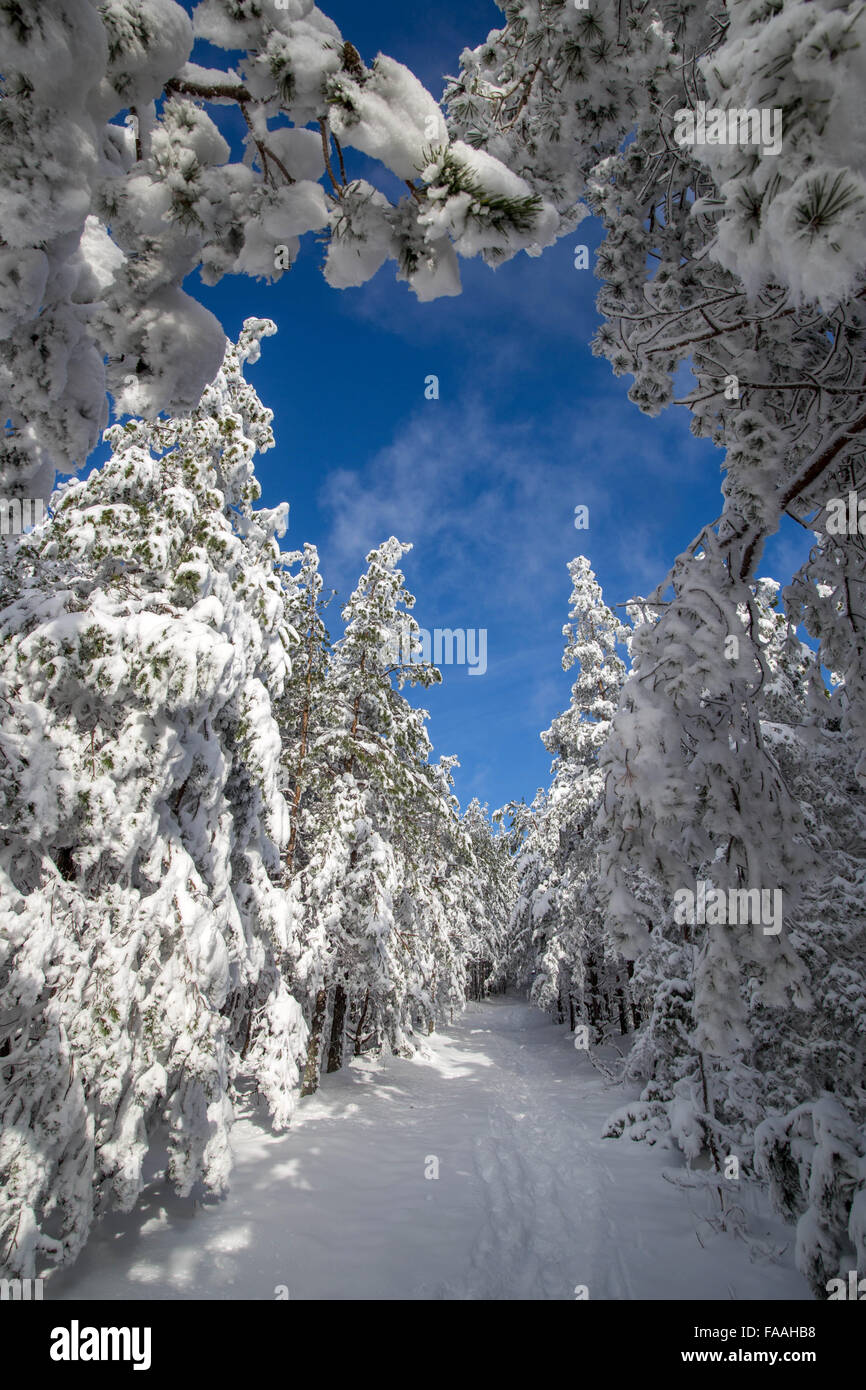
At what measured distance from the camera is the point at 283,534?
41.7 feet

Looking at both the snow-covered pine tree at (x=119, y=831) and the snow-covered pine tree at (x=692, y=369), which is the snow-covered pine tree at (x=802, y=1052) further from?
the snow-covered pine tree at (x=119, y=831)

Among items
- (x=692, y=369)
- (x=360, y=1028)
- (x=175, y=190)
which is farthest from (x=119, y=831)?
(x=360, y=1028)

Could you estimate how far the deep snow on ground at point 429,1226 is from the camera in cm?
576

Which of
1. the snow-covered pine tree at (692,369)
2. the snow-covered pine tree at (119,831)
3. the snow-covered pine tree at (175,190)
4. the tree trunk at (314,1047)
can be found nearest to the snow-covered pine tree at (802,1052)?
the snow-covered pine tree at (692,369)

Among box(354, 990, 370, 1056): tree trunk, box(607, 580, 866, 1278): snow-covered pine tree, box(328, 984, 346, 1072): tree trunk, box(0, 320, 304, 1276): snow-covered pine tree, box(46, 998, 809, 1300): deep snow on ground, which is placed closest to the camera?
box(607, 580, 866, 1278): snow-covered pine tree

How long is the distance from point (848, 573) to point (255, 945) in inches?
374

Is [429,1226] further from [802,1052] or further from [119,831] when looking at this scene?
[119,831]

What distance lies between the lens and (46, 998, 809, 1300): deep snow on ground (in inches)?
227

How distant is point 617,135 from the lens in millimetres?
3537

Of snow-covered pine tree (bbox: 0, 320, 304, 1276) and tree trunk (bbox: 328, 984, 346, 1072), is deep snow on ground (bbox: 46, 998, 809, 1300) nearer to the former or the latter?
snow-covered pine tree (bbox: 0, 320, 304, 1276)

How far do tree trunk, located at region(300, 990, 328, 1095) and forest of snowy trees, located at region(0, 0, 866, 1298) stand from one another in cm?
20

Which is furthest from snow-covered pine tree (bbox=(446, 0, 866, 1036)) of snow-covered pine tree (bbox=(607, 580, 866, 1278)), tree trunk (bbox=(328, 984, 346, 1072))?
tree trunk (bbox=(328, 984, 346, 1072))
